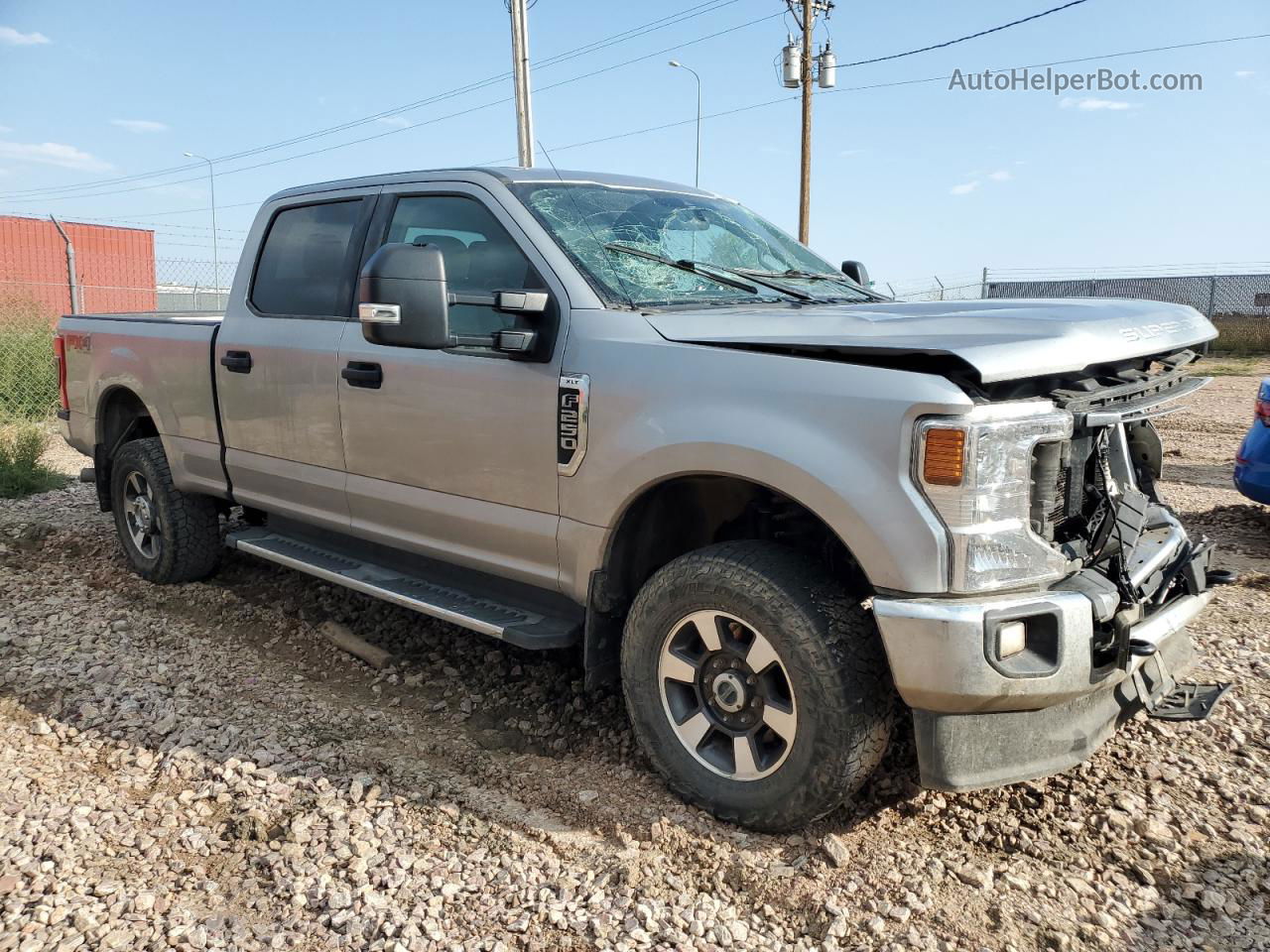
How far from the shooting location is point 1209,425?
1162 centimetres

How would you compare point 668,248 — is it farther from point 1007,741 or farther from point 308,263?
point 1007,741

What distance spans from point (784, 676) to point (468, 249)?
2.02 m

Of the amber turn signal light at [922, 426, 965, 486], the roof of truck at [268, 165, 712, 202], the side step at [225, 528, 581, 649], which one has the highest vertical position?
the roof of truck at [268, 165, 712, 202]

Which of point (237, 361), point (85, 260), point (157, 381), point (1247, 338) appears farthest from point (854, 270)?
point (85, 260)

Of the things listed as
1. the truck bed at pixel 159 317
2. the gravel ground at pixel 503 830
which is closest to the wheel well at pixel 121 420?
the truck bed at pixel 159 317

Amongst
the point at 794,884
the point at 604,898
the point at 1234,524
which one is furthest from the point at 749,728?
the point at 1234,524

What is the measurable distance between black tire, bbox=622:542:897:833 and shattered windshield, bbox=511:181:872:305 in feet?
3.36

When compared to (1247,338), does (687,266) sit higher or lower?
higher

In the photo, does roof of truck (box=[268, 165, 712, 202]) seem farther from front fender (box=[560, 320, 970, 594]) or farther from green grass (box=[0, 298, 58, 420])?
green grass (box=[0, 298, 58, 420])

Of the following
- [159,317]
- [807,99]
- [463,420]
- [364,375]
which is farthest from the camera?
[807,99]

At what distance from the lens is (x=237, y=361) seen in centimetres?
471

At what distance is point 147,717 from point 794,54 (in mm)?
21383

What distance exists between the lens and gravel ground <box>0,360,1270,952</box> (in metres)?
2.66

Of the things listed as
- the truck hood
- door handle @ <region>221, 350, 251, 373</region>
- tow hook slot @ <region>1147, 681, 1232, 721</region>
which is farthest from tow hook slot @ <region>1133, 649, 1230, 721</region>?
door handle @ <region>221, 350, 251, 373</region>
